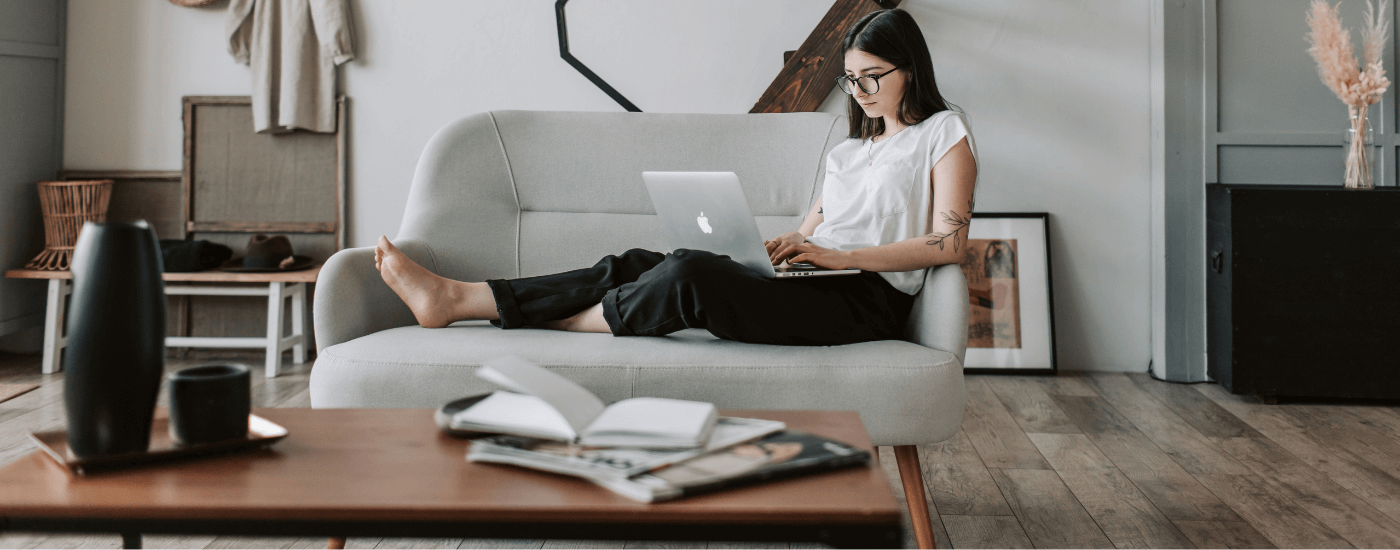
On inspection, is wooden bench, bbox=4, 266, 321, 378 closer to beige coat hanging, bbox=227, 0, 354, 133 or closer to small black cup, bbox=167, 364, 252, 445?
beige coat hanging, bbox=227, 0, 354, 133

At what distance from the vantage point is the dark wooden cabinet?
2.55 meters

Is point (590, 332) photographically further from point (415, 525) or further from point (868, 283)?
point (415, 525)

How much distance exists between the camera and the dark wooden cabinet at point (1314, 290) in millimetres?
2547

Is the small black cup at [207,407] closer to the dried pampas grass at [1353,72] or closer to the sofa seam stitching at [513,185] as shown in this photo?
the sofa seam stitching at [513,185]

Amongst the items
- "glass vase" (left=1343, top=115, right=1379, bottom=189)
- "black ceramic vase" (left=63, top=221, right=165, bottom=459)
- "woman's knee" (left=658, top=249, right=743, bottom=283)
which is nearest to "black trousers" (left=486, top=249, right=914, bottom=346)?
"woman's knee" (left=658, top=249, right=743, bottom=283)

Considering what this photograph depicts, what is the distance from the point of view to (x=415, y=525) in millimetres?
714

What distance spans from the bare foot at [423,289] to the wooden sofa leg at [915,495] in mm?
850

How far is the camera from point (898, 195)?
1788 millimetres

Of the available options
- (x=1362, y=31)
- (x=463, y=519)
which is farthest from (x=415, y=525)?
(x=1362, y=31)

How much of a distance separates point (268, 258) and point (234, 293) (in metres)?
0.20

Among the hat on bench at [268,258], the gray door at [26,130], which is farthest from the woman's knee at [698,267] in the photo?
the gray door at [26,130]

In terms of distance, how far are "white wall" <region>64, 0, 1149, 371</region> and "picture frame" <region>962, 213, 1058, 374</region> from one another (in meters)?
0.08

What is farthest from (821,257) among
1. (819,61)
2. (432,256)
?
(819,61)

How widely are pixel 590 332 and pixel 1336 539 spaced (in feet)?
4.57
